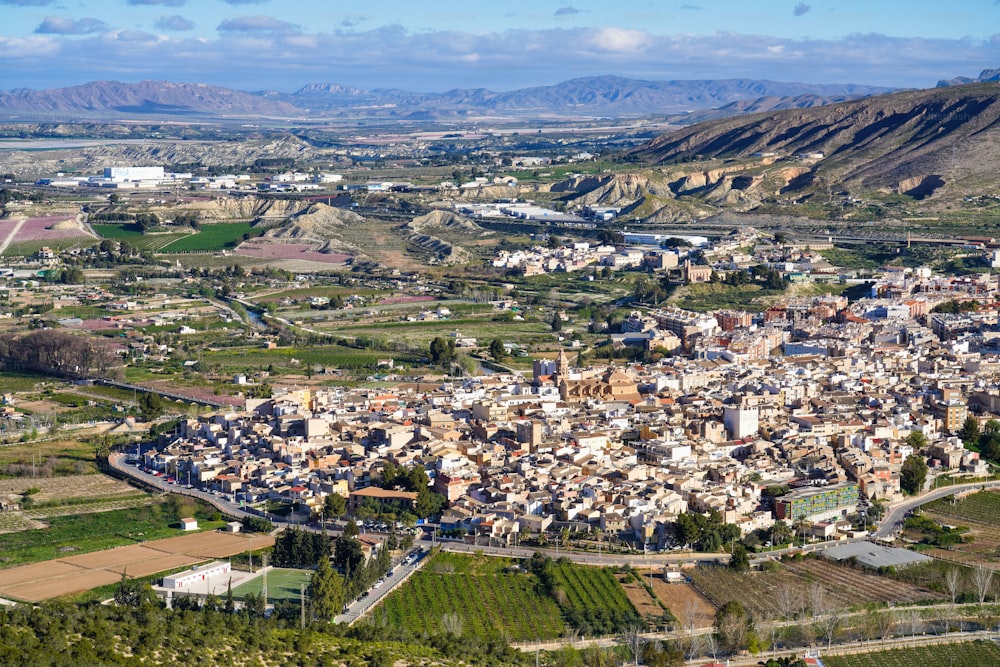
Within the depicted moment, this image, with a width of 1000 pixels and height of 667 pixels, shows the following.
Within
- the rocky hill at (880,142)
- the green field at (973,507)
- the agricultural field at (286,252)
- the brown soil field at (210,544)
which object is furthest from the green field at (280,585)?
the rocky hill at (880,142)

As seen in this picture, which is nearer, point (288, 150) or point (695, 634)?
point (695, 634)

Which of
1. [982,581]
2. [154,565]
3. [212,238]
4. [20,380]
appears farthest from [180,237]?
[982,581]

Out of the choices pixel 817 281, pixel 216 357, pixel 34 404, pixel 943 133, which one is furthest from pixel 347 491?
pixel 943 133

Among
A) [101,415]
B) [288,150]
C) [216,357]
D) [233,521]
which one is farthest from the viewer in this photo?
[288,150]

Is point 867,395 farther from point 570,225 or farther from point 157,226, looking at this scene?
point 157,226

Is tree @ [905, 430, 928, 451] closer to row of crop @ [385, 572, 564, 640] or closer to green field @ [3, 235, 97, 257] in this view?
row of crop @ [385, 572, 564, 640]

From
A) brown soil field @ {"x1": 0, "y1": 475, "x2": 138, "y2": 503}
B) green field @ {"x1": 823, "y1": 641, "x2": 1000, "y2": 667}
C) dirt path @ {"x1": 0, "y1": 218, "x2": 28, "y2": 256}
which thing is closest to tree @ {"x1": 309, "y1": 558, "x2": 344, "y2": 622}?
green field @ {"x1": 823, "y1": 641, "x2": 1000, "y2": 667}

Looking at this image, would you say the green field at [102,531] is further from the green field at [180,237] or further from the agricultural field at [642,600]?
the green field at [180,237]
